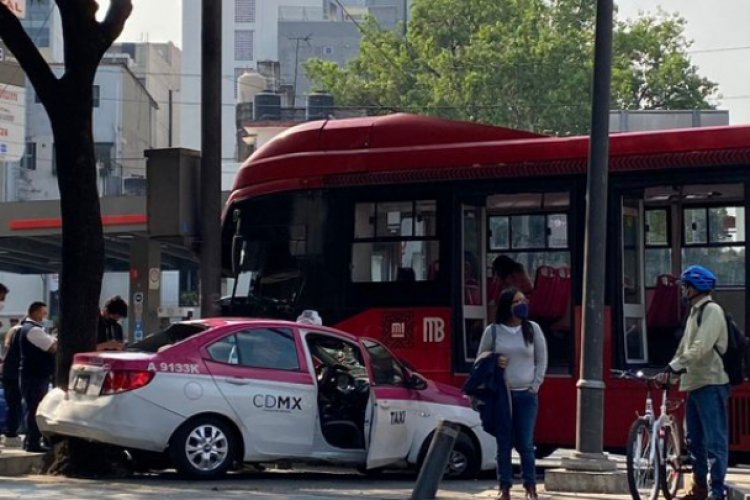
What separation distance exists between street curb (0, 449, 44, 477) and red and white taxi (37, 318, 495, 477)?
0.60 meters

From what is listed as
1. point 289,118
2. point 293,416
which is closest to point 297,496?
point 293,416

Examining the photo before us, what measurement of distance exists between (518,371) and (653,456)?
1.22 meters

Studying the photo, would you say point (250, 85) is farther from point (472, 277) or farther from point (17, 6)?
point (472, 277)

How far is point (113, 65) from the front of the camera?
7688cm

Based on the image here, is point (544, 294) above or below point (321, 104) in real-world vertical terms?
below

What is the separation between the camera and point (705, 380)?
11.6 m

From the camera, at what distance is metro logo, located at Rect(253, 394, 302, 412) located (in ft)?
45.3

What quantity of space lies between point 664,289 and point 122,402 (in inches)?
220

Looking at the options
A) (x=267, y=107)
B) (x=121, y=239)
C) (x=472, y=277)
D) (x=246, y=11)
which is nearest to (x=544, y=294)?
(x=472, y=277)

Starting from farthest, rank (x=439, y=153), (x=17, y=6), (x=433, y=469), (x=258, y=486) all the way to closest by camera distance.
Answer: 1. (x=17, y=6)
2. (x=439, y=153)
3. (x=258, y=486)
4. (x=433, y=469)

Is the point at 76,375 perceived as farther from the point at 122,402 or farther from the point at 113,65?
the point at 113,65

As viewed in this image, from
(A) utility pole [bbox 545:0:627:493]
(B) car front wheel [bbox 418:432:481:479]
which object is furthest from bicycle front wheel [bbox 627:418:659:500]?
(B) car front wheel [bbox 418:432:481:479]

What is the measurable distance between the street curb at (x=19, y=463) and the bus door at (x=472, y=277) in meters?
4.30

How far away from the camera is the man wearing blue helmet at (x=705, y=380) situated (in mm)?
11594
